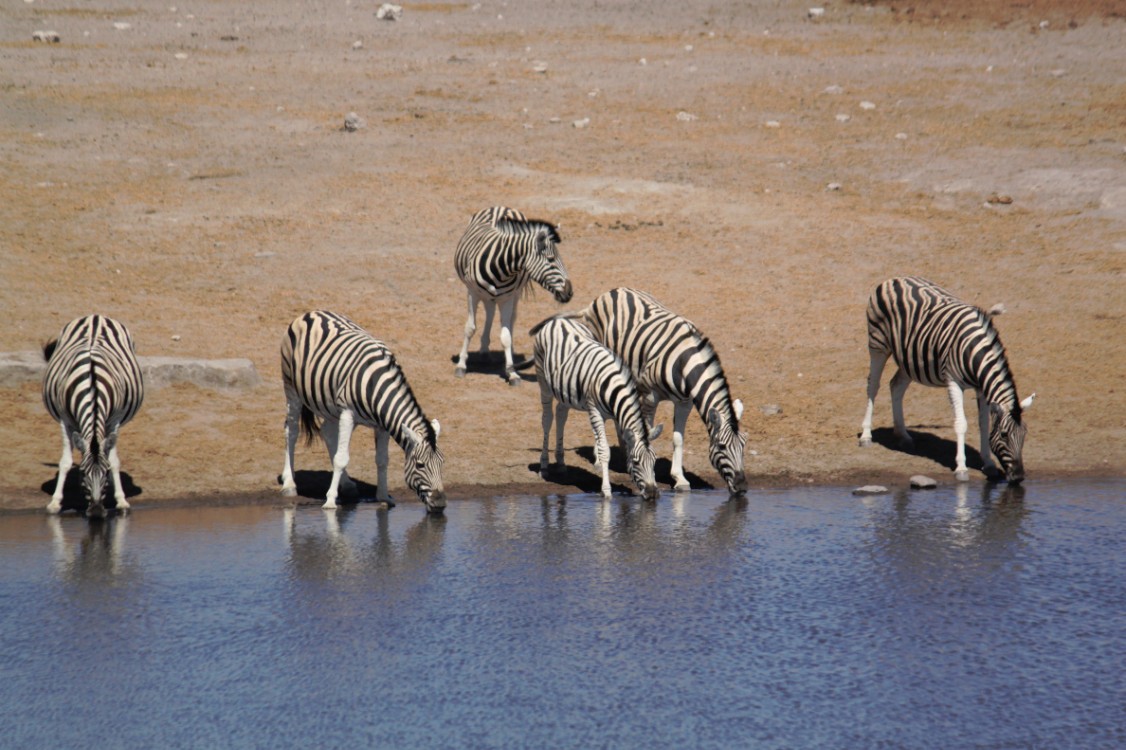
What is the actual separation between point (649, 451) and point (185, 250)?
10857mm

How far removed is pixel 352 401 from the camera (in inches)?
476

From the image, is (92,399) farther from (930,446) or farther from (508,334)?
(930,446)

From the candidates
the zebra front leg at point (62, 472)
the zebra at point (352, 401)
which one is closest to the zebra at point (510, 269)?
the zebra at point (352, 401)

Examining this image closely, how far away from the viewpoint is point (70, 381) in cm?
1177

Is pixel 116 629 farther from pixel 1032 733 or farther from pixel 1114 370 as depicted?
pixel 1114 370

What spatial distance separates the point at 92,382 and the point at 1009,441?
8234 mm

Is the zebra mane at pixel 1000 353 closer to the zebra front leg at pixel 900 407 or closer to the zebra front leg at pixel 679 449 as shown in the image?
the zebra front leg at pixel 900 407

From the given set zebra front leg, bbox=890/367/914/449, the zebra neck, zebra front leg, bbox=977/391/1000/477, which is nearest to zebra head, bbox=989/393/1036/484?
the zebra neck

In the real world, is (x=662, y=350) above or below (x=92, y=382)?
above

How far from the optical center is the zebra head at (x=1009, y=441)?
42.0 feet

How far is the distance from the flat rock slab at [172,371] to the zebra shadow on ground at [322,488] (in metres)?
2.17

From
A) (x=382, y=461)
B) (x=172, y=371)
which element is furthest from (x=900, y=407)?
(x=172, y=371)

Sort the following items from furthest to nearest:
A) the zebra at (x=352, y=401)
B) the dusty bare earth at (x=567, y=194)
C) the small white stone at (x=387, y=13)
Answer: the small white stone at (x=387, y=13) < the dusty bare earth at (x=567, y=194) < the zebra at (x=352, y=401)

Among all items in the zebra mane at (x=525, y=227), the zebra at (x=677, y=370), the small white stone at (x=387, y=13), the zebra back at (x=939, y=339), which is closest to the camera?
the zebra at (x=677, y=370)
